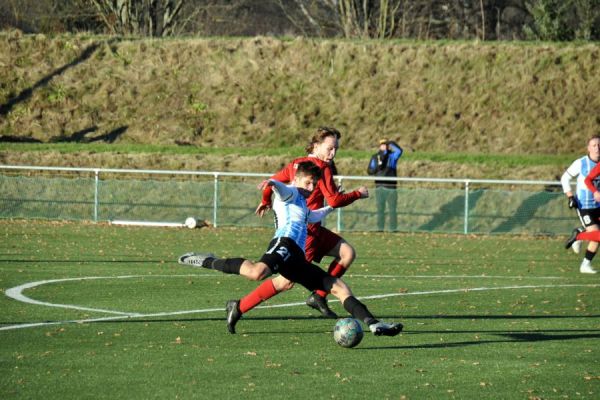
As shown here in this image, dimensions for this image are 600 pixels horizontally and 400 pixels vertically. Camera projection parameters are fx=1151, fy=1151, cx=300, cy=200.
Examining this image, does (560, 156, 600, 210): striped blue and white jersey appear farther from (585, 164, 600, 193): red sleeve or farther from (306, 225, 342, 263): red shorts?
(306, 225, 342, 263): red shorts

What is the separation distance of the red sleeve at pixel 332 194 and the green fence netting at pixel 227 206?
1551 centimetres

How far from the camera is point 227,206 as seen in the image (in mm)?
27203

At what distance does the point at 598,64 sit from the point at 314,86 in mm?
9881

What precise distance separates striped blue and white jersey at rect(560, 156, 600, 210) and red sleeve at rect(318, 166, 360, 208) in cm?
731

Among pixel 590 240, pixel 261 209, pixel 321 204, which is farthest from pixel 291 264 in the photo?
pixel 590 240

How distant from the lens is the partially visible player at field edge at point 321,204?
10.1m

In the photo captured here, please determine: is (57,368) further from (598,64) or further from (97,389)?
(598,64)

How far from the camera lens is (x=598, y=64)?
3991 cm

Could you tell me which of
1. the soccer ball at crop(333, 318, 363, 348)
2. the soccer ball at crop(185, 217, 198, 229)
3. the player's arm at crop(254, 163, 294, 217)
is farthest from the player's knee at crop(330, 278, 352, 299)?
the soccer ball at crop(185, 217, 198, 229)

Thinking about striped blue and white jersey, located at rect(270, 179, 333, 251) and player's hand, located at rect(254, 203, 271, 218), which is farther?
player's hand, located at rect(254, 203, 271, 218)

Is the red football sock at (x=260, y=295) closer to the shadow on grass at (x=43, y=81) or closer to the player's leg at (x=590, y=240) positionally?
the player's leg at (x=590, y=240)

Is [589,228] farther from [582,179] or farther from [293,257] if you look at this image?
[293,257]

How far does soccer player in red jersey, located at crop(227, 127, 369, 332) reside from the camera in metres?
10.1

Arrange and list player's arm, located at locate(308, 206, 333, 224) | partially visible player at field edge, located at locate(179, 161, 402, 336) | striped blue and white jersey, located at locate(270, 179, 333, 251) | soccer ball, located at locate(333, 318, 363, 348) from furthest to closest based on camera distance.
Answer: player's arm, located at locate(308, 206, 333, 224) < striped blue and white jersey, located at locate(270, 179, 333, 251) < partially visible player at field edge, located at locate(179, 161, 402, 336) < soccer ball, located at locate(333, 318, 363, 348)
